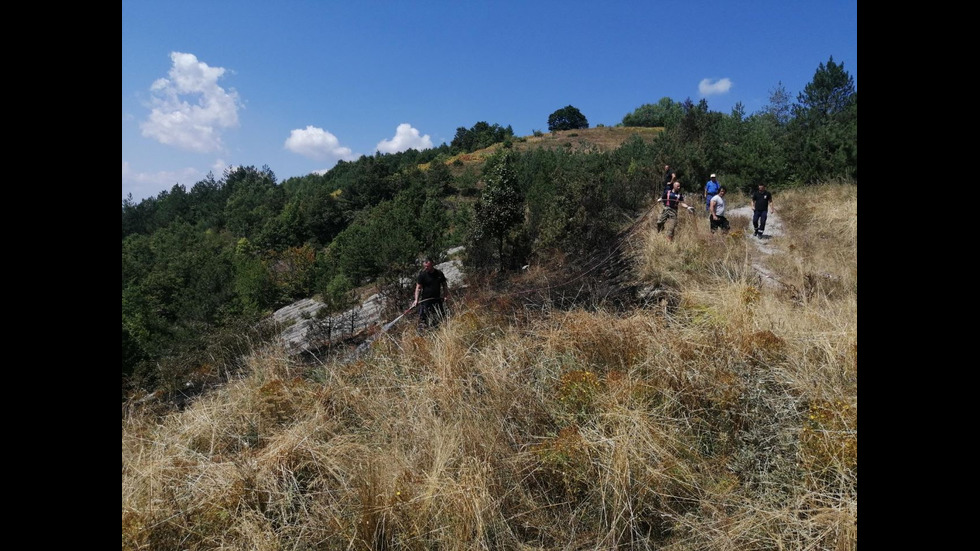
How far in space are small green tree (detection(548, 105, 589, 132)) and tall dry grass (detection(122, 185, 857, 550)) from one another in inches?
3018

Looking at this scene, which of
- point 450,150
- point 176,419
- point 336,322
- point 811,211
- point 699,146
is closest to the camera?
point 176,419

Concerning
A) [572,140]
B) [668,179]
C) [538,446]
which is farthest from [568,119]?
[538,446]

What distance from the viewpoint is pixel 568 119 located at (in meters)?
76.9

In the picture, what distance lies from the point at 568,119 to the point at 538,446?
79.6 m

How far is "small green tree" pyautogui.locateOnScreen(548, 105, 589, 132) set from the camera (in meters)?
76.9

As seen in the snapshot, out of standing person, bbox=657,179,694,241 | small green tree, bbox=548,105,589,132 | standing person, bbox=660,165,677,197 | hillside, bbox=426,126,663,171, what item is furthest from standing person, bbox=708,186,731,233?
small green tree, bbox=548,105,589,132

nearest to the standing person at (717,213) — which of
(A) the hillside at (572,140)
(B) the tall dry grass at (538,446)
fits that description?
(B) the tall dry grass at (538,446)

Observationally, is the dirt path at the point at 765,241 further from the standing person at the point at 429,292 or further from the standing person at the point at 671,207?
the standing person at the point at 429,292

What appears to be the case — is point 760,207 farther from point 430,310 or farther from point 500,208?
point 430,310

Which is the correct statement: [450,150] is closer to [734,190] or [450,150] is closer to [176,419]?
[734,190]

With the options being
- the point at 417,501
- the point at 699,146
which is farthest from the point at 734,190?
the point at 417,501
